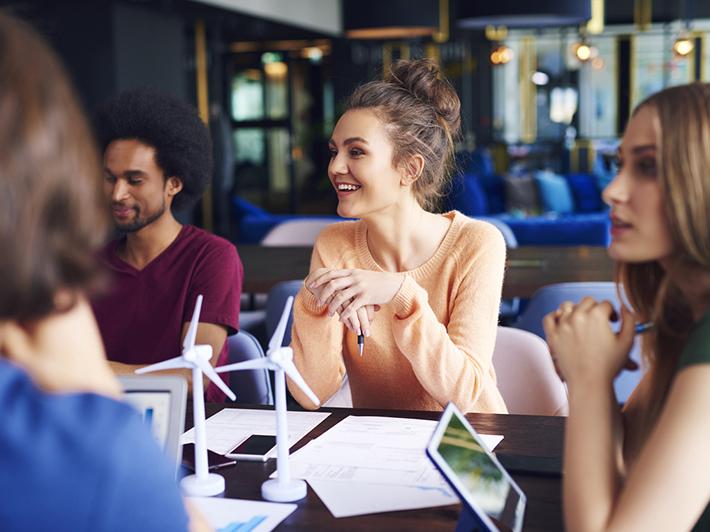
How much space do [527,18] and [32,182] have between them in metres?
5.62

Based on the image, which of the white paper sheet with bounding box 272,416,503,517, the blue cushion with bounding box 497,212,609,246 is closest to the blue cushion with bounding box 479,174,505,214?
the blue cushion with bounding box 497,212,609,246

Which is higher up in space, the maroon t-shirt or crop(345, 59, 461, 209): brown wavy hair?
crop(345, 59, 461, 209): brown wavy hair

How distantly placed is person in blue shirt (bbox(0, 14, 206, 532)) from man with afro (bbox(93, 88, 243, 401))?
1.64 m

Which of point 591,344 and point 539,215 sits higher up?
point 591,344

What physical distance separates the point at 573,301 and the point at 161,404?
193cm

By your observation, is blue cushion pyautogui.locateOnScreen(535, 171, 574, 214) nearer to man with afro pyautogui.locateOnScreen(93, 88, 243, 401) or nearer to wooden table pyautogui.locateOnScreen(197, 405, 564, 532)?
man with afro pyautogui.locateOnScreen(93, 88, 243, 401)

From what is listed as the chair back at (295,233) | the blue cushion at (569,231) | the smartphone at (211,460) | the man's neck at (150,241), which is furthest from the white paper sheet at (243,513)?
the blue cushion at (569,231)

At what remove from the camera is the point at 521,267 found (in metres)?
4.15

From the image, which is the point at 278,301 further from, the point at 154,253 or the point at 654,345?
the point at 654,345

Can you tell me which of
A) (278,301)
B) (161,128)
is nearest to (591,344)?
(161,128)

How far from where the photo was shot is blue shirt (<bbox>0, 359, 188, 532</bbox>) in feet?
2.39

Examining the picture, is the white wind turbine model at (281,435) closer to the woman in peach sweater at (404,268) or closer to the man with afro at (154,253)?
the woman in peach sweater at (404,268)

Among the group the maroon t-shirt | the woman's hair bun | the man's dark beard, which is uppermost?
the woman's hair bun

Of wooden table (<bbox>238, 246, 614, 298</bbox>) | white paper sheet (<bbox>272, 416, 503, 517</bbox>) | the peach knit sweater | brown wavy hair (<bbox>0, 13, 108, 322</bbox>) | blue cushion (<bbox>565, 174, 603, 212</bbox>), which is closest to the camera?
brown wavy hair (<bbox>0, 13, 108, 322</bbox>)
